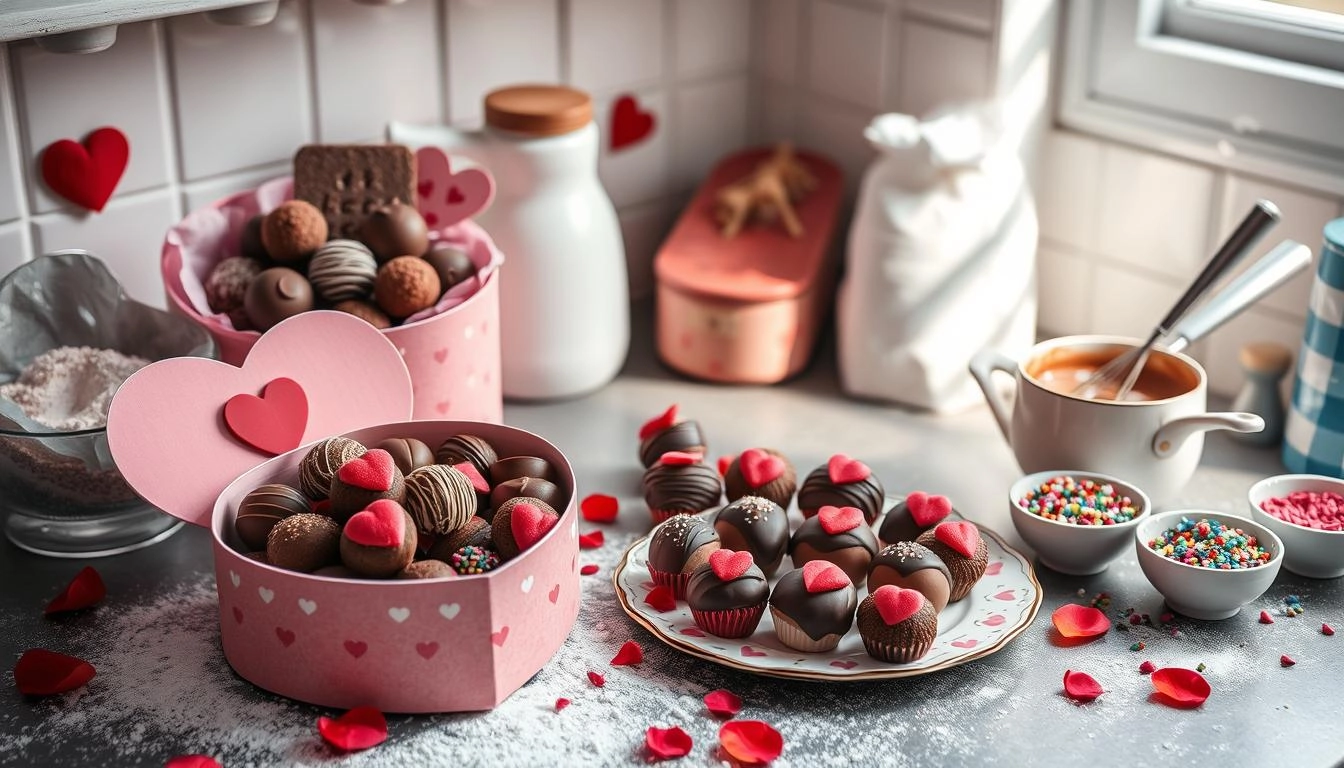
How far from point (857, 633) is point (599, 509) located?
0.24 m

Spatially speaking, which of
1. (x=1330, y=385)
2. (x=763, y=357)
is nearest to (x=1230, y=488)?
(x=1330, y=385)

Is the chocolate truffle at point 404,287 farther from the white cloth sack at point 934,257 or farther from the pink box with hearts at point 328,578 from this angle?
the white cloth sack at point 934,257

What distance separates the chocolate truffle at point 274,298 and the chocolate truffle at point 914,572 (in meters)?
0.43

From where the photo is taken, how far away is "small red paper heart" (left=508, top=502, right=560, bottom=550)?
2.70ft

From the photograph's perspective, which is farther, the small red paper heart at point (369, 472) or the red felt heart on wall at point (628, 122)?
the red felt heart on wall at point (628, 122)

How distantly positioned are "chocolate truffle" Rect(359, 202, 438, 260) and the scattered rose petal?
0.32 meters

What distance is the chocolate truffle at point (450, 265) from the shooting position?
1031 millimetres

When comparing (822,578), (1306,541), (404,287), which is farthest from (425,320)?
(1306,541)

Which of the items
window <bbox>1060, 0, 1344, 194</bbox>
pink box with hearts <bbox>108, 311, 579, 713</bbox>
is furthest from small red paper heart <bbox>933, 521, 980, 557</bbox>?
window <bbox>1060, 0, 1344, 194</bbox>

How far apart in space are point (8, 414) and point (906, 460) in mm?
645

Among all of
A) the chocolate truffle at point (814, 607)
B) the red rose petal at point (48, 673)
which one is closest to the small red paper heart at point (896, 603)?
the chocolate truffle at point (814, 607)

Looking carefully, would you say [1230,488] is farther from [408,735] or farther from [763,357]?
[408,735]

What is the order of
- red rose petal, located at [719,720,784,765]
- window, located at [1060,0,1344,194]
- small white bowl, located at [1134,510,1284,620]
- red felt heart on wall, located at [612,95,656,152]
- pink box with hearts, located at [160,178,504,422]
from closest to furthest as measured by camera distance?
red rose petal, located at [719,720,784,765] → small white bowl, located at [1134,510,1284,620] → pink box with hearts, located at [160,178,504,422] → window, located at [1060,0,1344,194] → red felt heart on wall, located at [612,95,656,152]

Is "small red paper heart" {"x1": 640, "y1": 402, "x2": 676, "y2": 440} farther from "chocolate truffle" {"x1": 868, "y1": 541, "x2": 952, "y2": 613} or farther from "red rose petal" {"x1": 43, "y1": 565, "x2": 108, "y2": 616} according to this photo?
"red rose petal" {"x1": 43, "y1": 565, "x2": 108, "y2": 616}
